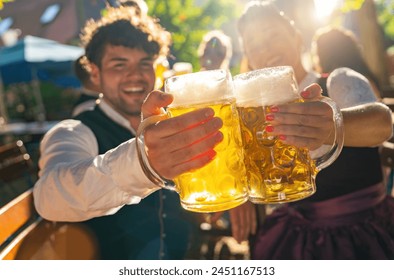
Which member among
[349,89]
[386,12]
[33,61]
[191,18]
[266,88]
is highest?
[266,88]

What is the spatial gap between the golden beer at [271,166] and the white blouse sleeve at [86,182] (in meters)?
0.18

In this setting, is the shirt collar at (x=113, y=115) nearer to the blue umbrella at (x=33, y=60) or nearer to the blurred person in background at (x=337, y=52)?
the blurred person in background at (x=337, y=52)

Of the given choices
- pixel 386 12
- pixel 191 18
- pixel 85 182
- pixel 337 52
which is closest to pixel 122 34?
pixel 85 182

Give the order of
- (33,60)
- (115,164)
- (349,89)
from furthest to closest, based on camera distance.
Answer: (33,60) → (349,89) → (115,164)

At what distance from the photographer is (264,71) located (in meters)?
0.63

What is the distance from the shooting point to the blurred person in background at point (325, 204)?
1072 millimetres

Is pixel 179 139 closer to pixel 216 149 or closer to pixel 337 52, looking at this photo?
pixel 216 149

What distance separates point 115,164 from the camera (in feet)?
2.35

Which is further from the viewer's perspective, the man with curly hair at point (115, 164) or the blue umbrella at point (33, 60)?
the blue umbrella at point (33, 60)

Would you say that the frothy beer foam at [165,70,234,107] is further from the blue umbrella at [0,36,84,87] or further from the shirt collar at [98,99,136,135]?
the blue umbrella at [0,36,84,87]

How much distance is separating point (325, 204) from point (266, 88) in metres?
0.61

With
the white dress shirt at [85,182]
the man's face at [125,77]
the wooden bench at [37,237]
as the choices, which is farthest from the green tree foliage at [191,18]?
the white dress shirt at [85,182]

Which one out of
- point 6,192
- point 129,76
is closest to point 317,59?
point 129,76
